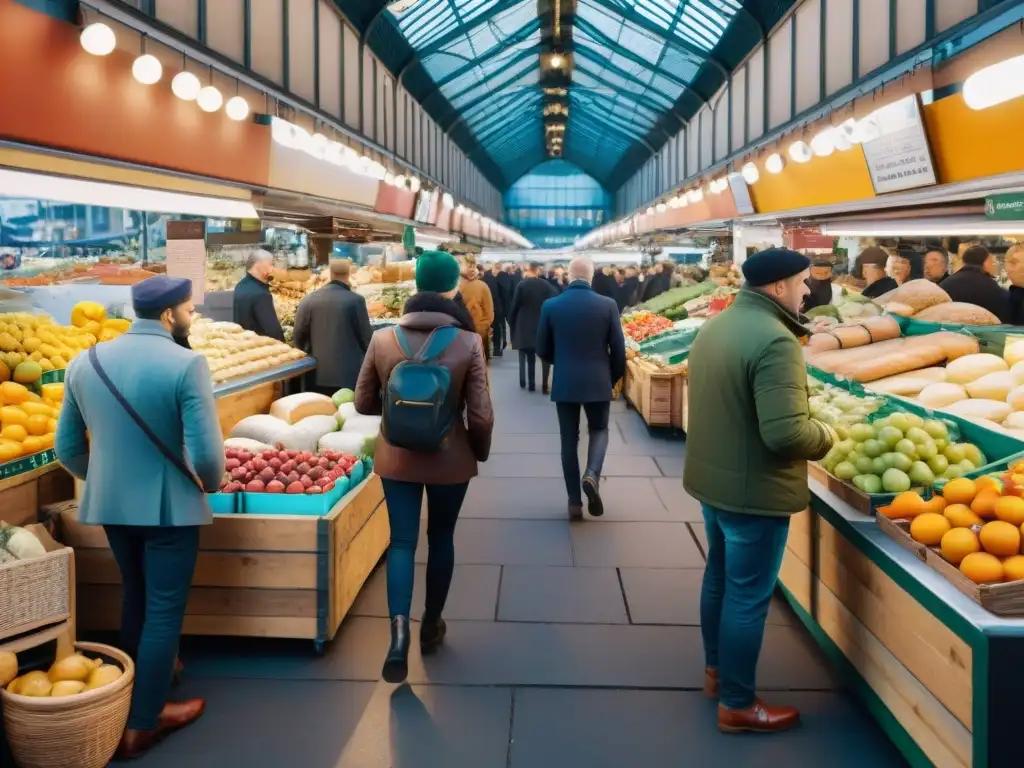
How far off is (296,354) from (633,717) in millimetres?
4176

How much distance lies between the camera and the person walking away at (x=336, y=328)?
20.9 ft

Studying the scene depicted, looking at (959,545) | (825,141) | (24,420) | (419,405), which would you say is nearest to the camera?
(959,545)

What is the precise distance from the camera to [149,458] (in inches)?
112

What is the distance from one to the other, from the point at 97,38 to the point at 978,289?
19.9ft

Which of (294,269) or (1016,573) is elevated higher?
(294,269)

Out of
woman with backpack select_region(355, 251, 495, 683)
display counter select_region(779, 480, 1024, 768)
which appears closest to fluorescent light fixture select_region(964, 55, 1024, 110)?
display counter select_region(779, 480, 1024, 768)

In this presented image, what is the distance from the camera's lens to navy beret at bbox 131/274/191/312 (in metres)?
2.84

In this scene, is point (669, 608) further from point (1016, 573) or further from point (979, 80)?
point (979, 80)

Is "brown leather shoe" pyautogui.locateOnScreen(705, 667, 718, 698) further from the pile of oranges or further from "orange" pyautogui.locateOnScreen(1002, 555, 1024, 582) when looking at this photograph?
"orange" pyautogui.locateOnScreen(1002, 555, 1024, 582)

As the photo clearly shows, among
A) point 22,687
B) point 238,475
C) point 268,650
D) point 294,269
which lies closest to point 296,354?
point 238,475

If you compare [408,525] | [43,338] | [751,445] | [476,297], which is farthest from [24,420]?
[476,297]

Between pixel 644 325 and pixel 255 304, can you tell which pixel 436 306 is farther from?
pixel 644 325

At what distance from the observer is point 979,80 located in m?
4.90

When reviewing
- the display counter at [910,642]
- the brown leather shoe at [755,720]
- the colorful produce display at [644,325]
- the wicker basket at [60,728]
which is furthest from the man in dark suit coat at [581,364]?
the colorful produce display at [644,325]
